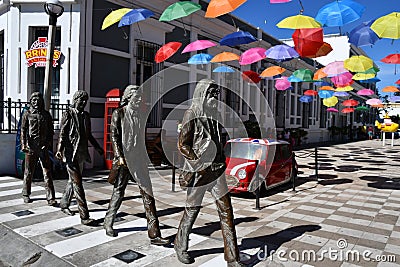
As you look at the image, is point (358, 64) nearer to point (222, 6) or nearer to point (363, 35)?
point (363, 35)

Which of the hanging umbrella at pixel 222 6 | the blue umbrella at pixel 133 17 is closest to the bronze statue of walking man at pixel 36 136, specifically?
the blue umbrella at pixel 133 17

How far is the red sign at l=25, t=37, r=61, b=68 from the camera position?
10.7m

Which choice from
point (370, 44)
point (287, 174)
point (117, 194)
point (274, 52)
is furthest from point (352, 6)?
point (117, 194)

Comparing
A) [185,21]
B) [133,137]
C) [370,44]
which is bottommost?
[133,137]

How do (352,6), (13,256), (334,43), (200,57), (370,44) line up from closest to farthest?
(13,256)
(352,6)
(370,44)
(200,57)
(334,43)

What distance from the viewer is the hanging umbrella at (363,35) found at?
8.95 metres

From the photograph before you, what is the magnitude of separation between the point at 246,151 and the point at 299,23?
139 inches

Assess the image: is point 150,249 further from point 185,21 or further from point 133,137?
point 185,21

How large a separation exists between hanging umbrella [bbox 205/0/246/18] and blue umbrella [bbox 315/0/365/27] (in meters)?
2.44

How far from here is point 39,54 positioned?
1070cm

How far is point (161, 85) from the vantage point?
560 inches

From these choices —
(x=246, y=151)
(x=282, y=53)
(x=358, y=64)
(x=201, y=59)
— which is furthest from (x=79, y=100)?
(x=358, y=64)

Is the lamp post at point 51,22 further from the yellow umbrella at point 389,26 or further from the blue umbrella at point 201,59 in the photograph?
the yellow umbrella at point 389,26

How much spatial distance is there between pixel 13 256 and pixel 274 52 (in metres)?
9.74
